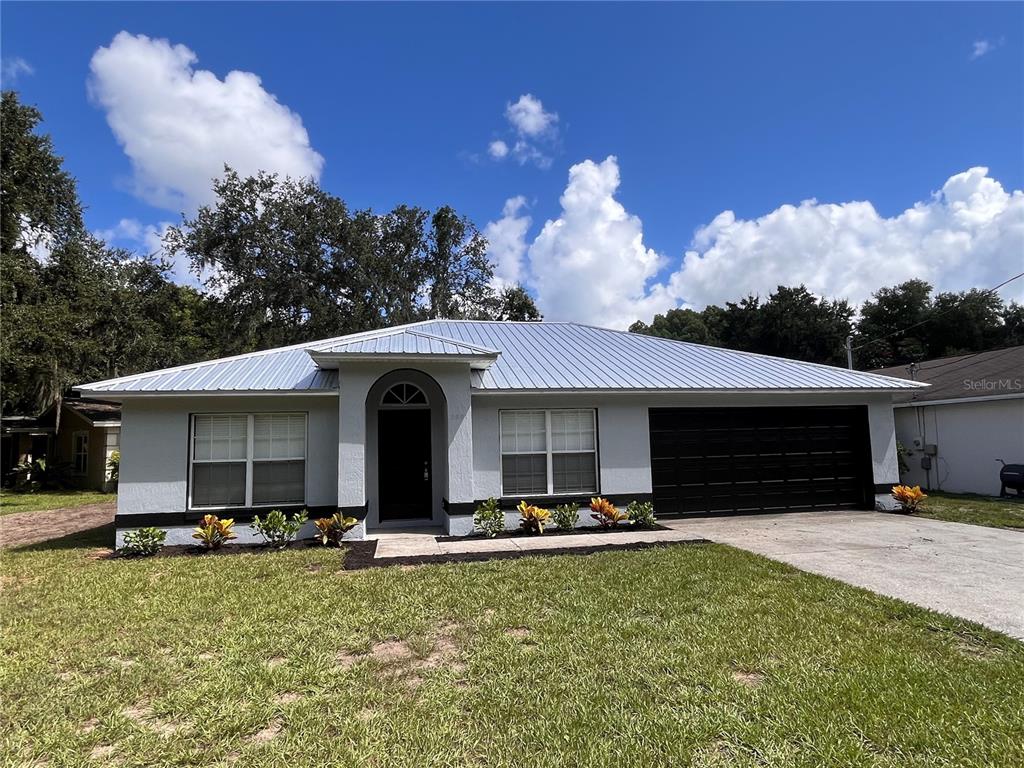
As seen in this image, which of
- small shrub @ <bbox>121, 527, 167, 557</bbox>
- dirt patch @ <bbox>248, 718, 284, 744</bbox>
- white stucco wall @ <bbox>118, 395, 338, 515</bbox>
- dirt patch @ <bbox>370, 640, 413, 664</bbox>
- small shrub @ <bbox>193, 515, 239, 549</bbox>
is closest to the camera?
dirt patch @ <bbox>248, 718, 284, 744</bbox>

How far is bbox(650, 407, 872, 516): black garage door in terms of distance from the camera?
11641 millimetres

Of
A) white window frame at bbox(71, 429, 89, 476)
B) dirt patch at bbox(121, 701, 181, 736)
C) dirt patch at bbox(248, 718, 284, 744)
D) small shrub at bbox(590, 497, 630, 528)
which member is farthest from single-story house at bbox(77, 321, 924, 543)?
white window frame at bbox(71, 429, 89, 476)

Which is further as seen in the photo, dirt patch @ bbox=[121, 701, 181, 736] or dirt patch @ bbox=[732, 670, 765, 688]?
dirt patch @ bbox=[732, 670, 765, 688]

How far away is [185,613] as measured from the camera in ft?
18.8

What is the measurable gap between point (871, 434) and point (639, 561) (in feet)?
25.7

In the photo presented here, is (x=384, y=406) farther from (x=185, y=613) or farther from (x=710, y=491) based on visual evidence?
(x=710, y=491)

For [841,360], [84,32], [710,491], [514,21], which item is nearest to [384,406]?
[710,491]

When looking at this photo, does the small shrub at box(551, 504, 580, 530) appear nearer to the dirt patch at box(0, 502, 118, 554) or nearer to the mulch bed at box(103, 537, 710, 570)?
the mulch bed at box(103, 537, 710, 570)

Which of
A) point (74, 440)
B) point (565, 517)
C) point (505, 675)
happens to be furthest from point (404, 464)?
point (74, 440)

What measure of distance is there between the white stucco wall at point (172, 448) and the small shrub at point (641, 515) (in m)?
5.53

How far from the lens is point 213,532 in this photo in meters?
9.09

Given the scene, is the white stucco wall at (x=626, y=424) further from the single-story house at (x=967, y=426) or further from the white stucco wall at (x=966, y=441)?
the white stucco wall at (x=966, y=441)

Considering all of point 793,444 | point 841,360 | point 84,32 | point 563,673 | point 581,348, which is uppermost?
point 84,32

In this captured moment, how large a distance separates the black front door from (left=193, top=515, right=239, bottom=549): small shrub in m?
2.79
